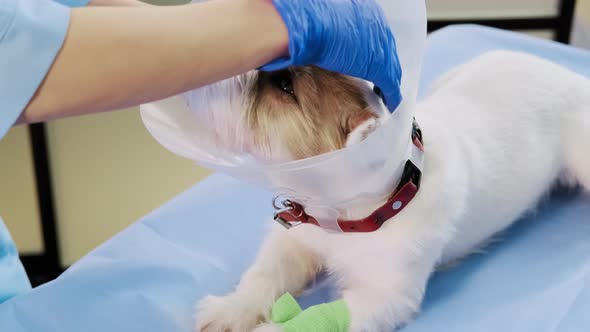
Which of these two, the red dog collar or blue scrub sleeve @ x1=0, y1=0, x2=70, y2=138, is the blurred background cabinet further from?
blue scrub sleeve @ x1=0, y1=0, x2=70, y2=138

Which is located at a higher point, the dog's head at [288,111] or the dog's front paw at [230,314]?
the dog's head at [288,111]

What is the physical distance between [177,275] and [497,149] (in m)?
0.60

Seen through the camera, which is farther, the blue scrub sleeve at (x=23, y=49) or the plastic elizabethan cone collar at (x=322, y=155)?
the plastic elizabethan cone collar at (x=322, y=155)

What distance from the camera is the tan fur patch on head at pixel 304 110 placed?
0.89 metres

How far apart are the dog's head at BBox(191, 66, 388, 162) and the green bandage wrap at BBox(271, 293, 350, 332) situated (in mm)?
232

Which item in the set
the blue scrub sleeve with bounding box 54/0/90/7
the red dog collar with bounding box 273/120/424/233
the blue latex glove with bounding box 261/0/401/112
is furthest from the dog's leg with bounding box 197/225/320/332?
the blue scrub sleeve with bounding box 54/0/90/7

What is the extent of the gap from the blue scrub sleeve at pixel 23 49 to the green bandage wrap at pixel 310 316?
0.47 m

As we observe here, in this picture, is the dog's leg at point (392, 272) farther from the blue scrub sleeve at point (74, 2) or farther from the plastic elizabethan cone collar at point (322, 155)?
the blue scrub sleeve at point (74, 2)

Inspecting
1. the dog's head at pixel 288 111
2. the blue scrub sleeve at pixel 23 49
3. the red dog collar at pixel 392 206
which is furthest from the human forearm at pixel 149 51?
the red dog collar at pixel 392 206

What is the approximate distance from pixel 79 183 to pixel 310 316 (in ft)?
5.33

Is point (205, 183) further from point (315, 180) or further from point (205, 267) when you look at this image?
point (315, 180)

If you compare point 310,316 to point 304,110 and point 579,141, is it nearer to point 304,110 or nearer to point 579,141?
point 304,110

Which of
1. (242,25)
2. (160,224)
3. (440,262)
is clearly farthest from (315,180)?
(160,224)

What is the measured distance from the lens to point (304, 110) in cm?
89
